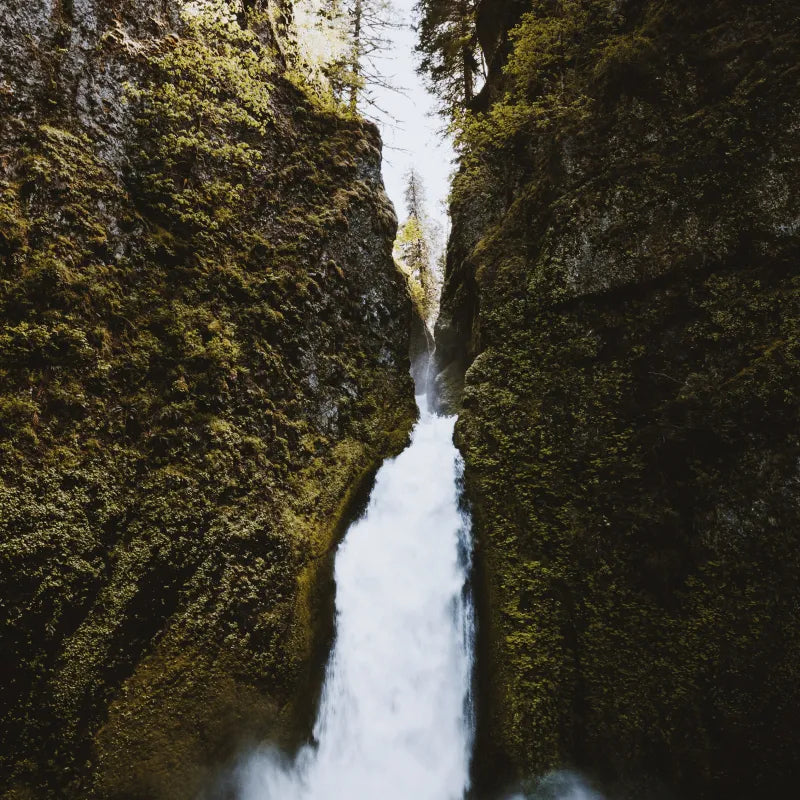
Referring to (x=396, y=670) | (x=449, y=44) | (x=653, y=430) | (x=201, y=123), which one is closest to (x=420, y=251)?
(x=449, y=44)

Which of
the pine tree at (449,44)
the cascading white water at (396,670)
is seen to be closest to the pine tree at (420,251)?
the pine tree at (449,44)

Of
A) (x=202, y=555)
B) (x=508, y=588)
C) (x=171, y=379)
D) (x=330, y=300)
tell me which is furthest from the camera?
(x=330, y=300)

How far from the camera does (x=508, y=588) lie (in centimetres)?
614

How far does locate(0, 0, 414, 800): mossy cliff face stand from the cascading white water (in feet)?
1.67

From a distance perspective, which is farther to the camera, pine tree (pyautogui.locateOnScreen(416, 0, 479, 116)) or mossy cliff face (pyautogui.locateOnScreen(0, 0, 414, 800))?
pine tree (pyautogui.locateOnScreen(416, 0, 479, 116))

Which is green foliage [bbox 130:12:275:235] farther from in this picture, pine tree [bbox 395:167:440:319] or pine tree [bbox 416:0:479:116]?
pine tree [bbox 395:167:440:319]

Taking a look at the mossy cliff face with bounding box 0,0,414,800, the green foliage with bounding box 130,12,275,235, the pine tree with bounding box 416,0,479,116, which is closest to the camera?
the mossy cliff face with bounding box 0,0,414,800

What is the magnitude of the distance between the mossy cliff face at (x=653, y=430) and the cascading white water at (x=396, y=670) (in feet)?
1.48

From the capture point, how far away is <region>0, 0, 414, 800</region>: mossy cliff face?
3.86 meters

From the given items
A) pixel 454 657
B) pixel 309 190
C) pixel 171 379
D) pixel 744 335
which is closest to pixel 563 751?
pixel 454 657

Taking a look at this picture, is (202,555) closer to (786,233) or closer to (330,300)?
(330,300)

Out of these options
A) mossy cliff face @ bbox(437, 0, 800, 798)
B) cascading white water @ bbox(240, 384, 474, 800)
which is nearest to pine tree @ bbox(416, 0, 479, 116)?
mossy cliff face @ bbox(437, 0, 800, 798)

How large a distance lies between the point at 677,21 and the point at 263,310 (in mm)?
7743

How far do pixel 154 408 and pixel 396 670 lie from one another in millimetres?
4830
